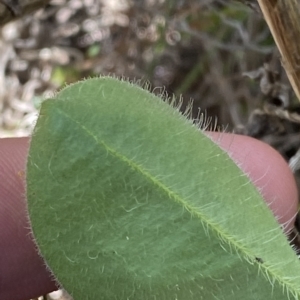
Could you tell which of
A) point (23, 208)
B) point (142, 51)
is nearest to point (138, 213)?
point (23, 208)

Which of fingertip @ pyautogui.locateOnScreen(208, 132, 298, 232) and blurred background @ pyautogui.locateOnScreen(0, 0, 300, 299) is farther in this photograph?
blurred background @ pyautogui.locateOnScreen(0, 0, 300, 299)

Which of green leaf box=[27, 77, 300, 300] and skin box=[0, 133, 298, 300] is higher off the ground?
green leaf box=[27, 77, 300, 300]

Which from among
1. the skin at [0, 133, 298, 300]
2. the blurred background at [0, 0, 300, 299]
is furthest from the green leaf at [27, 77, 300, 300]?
the blurred background at [0, 0, 300, 299]

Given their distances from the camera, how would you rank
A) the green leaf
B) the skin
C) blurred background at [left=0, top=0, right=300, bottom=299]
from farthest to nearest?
blurred background at [left=0, top=0, right=300, bottom=299], the skin, the green leaf

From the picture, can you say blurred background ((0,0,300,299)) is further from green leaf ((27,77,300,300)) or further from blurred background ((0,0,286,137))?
green leaf ((27,77,300,300))

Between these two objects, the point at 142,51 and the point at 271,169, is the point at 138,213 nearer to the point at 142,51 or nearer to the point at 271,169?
the point at 271,169

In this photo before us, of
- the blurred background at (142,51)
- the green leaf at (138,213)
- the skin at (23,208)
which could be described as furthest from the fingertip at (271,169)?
the green leaf at (138,213)

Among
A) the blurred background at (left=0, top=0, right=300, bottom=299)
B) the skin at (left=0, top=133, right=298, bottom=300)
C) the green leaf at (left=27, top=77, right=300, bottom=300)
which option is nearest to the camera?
the green leaf at (left=27, top=77, right=300, bottom=300)
